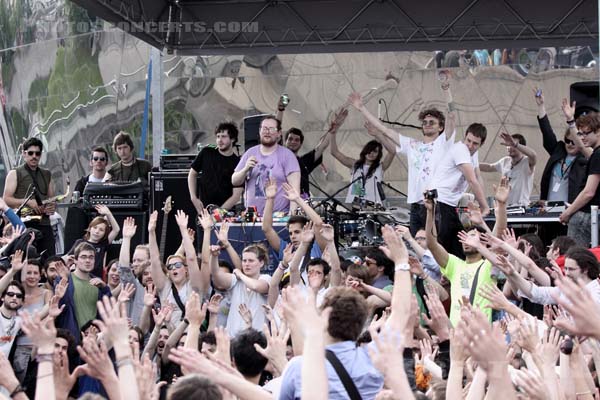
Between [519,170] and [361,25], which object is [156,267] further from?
[361,25]

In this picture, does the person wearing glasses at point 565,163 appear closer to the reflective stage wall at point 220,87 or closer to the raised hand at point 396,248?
the reflective stage wall at point 220,87

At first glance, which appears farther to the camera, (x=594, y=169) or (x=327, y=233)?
(x=594, y=169)

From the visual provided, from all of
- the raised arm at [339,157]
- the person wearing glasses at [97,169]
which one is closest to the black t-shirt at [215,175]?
the person wearing glasses at [97,169]

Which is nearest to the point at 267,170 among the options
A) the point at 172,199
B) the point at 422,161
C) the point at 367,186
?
the point at 422,161

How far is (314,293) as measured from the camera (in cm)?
443

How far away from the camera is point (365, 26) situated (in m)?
13.1

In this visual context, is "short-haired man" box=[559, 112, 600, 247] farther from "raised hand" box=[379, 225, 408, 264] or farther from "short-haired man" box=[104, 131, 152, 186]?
"short-haired man" box=[104, 131, 152, 186]

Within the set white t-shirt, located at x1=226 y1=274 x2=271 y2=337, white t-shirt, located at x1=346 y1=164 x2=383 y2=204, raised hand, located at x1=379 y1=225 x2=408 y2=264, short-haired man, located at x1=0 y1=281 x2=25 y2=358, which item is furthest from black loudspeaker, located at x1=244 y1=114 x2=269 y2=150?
raised hand, located at x1=379 y1=225 x2=408 y2=264

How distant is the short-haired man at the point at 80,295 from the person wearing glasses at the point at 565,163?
4319 mm

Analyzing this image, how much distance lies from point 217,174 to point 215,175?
0.02m

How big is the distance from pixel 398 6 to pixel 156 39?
2861 millimetres

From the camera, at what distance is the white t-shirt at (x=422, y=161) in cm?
903

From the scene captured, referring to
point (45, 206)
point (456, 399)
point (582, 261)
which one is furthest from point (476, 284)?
point (45, 206)

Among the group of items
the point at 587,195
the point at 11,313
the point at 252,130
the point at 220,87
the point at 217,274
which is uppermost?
the point at 220,87
